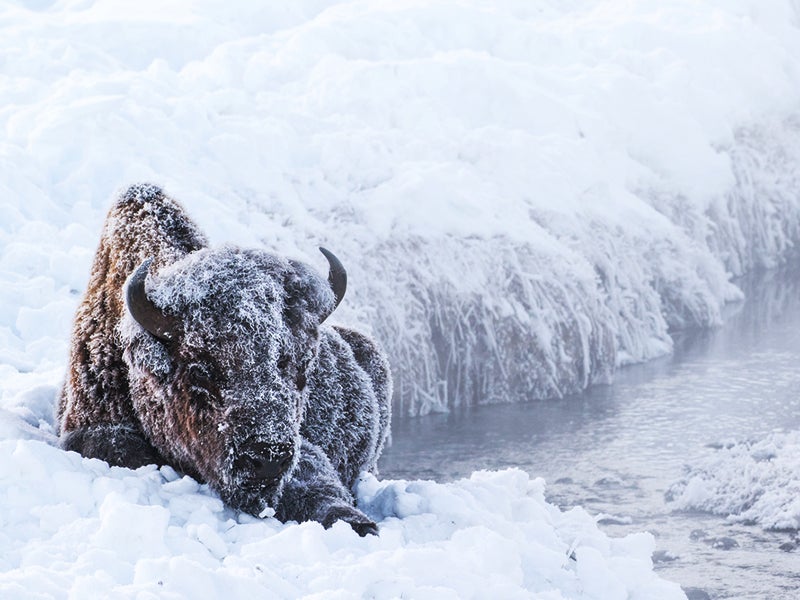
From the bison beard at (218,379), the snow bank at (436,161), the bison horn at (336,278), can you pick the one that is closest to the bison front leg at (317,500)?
the bison beard at (218,379)

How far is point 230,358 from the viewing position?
541 centimetres

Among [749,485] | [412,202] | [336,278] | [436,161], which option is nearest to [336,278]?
[336,278]

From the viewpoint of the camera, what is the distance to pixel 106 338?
6332 millimetres

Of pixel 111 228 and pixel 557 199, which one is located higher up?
pixel 557 199

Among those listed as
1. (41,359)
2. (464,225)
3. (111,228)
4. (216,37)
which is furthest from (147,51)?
(111,228)

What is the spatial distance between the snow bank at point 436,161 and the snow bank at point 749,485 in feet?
13.0

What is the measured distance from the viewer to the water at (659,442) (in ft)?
42.5

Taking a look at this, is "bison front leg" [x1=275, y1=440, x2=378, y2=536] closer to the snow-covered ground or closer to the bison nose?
the snow-covered ground

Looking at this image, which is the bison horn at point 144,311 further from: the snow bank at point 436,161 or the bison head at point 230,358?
the snow bank at point 436,161

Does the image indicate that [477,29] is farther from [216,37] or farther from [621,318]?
[621,318]

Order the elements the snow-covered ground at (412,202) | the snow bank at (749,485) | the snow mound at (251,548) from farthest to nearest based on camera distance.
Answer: the snow bank at (749,485) < the snow-covered ground at (412,202) < the snow mound at (251,548)

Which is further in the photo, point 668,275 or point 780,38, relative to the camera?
point 780,38

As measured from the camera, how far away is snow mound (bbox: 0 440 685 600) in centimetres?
425

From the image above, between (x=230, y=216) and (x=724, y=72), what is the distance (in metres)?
17.1
